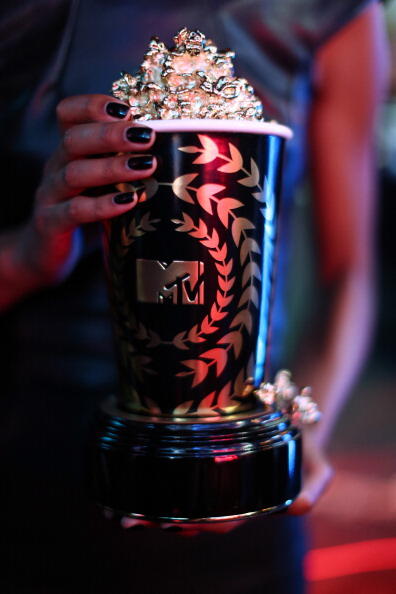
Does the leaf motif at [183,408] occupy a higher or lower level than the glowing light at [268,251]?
lower

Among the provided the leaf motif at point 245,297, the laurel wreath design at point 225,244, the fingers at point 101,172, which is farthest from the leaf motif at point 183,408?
the fingers at point 101,172

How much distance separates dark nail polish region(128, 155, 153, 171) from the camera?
0.59 m

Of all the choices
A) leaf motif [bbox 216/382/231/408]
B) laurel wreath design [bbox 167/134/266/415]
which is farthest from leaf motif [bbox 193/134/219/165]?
leaf motif [bbox 216/382/231/408]

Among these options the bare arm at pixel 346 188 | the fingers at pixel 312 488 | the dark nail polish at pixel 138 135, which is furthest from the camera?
the bare arm at pixel 346 188

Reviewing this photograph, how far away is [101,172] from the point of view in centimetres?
60

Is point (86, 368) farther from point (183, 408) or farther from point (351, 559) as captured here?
point (351, 559)

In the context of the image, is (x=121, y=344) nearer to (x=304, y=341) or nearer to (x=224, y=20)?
(x=224, y=20)

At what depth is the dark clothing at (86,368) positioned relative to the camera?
88cm

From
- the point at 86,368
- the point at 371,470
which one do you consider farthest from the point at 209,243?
the point at 371,470

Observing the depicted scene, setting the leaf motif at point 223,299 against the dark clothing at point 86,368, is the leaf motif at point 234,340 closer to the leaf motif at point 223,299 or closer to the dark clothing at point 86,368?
the leaf motif at point 223,299

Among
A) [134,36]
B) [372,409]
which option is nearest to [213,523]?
[134,36]

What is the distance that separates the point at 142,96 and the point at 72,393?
0.52 metres

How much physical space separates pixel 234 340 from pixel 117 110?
0.78ft

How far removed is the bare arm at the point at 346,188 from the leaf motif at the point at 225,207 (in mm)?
547
